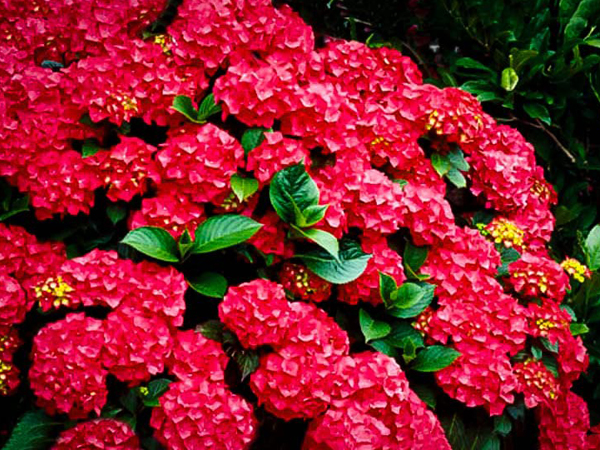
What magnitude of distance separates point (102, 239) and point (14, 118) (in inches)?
20.7

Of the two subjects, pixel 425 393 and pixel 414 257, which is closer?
pixel 425 393

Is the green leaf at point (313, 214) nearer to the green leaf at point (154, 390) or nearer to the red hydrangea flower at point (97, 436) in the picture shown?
the green leaf at point (154, 390)

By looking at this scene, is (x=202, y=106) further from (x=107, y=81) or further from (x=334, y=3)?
(x=334, y=3)

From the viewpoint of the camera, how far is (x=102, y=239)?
191 centimetres

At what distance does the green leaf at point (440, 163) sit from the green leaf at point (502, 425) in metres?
0.82

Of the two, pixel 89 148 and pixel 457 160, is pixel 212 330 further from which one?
pixel 457 160

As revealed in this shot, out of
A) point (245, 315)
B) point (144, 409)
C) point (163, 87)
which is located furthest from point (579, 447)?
point (163, 87)

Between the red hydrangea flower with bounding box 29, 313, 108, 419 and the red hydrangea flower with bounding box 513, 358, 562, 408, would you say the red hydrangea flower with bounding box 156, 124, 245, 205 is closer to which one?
the red hydrangea flower with bounding box 29, 313, 108, 419

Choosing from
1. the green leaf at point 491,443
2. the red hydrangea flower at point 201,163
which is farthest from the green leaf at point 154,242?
the green leaf at point 491,443

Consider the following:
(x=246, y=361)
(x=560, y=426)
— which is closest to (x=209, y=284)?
(x=246, y=361)

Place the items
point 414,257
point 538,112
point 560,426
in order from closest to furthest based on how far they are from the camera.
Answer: point 414,257
point 560,426
point 538,112

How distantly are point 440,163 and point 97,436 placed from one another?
140 cm

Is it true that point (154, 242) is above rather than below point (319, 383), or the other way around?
above

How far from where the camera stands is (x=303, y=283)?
1836mm
